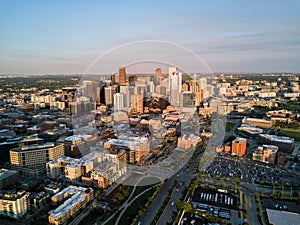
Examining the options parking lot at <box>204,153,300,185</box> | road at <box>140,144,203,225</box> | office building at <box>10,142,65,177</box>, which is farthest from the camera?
office building at <box>10,142,65,177</box>

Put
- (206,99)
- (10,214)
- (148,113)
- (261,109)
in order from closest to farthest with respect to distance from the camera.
A: (10,214) < (148,113) < (206,99) < (261,109)

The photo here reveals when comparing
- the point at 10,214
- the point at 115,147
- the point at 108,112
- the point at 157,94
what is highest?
the point at 157,94

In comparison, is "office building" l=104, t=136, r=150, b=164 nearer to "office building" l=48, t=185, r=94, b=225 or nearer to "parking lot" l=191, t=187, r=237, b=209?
"office building" l=48, t=185, r=94, b=225

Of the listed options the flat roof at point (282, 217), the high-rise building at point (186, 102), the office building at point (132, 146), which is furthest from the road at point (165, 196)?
the high-rise building at point (186, 102)

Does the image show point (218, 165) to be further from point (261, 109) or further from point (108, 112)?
point (261, 109)

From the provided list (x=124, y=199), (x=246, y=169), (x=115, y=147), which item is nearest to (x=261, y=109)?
(x=246, y=169)

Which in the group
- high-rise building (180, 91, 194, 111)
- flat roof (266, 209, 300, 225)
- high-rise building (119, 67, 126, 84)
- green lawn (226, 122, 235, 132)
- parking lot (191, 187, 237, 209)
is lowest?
flat roof (266, 209, 300, 225)

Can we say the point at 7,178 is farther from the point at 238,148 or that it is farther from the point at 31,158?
the point at 238,148

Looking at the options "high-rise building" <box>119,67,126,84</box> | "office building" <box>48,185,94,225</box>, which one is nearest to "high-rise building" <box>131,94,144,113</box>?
"high-rise building" <box>119,67,126,84</box>
